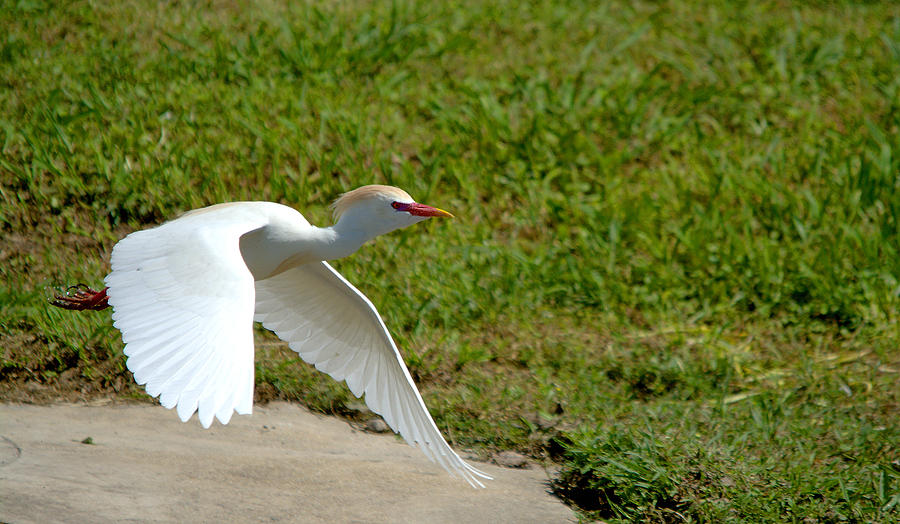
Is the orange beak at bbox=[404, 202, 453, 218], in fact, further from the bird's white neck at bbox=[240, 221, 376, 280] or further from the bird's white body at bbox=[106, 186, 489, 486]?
the bird's white neck at bbox=[240, 221, 376, 280]

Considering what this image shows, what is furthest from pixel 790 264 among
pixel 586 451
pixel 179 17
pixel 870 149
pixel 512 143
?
pixel 179 17

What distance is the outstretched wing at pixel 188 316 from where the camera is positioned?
2678mm

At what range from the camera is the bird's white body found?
8.99 feet

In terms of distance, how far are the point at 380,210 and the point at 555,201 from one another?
215 cm

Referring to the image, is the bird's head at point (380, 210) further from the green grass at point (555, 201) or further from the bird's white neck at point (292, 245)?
the green grass at point (555, 201)

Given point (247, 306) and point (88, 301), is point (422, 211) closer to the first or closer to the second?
point (247, 306)

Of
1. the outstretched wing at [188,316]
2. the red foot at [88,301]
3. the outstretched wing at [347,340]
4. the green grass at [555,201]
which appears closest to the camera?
the outstretched wing at [188,316]

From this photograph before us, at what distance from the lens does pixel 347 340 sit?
156 inches

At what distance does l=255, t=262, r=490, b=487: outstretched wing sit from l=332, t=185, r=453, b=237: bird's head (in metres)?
0.21

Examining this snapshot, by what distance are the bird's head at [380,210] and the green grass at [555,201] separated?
0.97 meters

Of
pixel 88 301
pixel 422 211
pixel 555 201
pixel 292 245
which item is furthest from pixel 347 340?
pixel 555 201

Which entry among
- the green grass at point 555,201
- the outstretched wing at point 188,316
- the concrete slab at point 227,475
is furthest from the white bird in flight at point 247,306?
the green grass at point 555,201

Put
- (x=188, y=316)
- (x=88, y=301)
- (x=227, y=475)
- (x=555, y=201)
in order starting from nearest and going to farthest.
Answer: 1. (x=188, y=316)
2. (x=227, y=475)
3. (x=88, y=301)
4. (x=555, y=201)

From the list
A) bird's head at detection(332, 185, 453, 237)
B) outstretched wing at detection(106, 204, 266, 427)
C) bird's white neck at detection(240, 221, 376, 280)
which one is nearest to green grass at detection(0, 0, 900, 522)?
bird's white neck at detection(240, 221, 376, 280)
